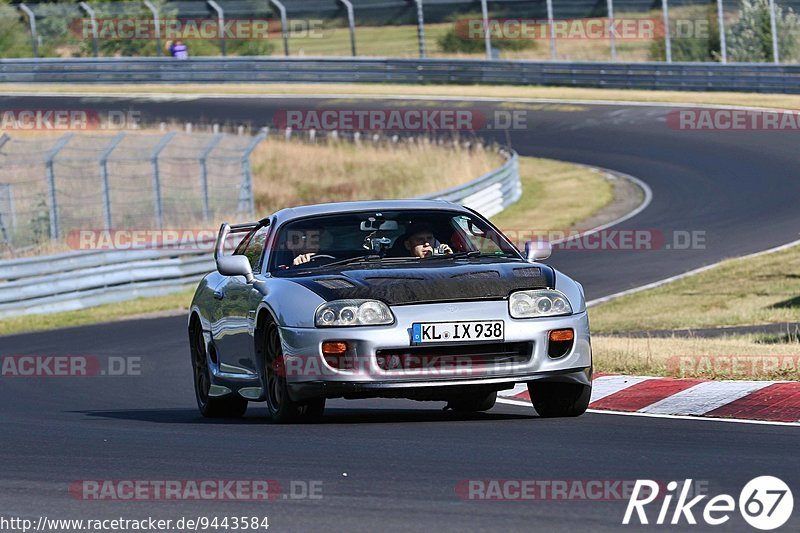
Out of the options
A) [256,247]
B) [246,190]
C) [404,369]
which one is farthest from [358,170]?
[404,369]

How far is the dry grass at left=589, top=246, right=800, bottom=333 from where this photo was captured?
1742cm

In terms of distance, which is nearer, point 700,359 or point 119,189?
point 700,359

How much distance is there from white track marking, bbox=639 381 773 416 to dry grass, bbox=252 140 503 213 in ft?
70.3

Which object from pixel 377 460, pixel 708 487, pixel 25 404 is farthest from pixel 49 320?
pixel 708 487

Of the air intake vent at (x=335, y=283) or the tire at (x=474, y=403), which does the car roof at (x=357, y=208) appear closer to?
the air intake vent at (x=335, y=283)

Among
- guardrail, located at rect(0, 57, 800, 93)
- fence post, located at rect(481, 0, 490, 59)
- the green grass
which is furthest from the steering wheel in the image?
fence post, located at rect(481, 0, 490, 59)

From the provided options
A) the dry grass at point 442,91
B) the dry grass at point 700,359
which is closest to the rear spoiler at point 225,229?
the dry grass at point 700,359

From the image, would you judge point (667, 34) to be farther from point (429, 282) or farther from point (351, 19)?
point (429, 282)

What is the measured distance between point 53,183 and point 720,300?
420 inches

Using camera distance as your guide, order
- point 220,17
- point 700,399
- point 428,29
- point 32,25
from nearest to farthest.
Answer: point 700,399 → point 428,29 → point 220,17 → point 32,25

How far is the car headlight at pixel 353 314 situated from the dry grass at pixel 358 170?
22.5 m

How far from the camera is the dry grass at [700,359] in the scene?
409 inches

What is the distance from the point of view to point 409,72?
46.3m

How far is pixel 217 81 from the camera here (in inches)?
1962
